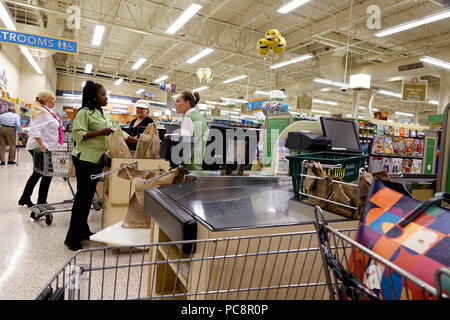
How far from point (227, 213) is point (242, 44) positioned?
1477 cm

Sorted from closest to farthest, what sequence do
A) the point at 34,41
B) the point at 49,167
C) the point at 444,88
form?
the point at 49,167
the point at 34,41
the point at 444,88

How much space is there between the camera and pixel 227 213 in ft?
4.50

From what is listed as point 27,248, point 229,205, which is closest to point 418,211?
point 229,205

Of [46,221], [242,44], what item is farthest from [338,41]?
[46,221]

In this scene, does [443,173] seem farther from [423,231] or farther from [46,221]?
Result: [46,221]

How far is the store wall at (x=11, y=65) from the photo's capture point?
11812 mm

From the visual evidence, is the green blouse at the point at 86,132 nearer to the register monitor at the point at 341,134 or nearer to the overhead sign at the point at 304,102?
the register monitor at the point at 341,134

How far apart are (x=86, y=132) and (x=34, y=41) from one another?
282 inches

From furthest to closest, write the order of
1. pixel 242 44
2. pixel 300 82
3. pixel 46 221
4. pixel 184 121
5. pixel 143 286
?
pixel 300 82 → pixel 242 44 → pixel 46 221 → pixel 184 121 → pixel 143 286

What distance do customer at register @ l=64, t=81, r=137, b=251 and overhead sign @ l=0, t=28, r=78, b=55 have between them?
270 inches

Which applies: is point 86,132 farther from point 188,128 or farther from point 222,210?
point 222,210

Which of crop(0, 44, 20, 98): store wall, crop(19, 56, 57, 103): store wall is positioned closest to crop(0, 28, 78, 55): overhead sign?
crop(0, 44, 20, 98): store wall

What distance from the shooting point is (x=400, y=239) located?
0.70 meters

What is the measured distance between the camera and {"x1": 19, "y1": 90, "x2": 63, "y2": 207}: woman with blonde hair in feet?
14.4
